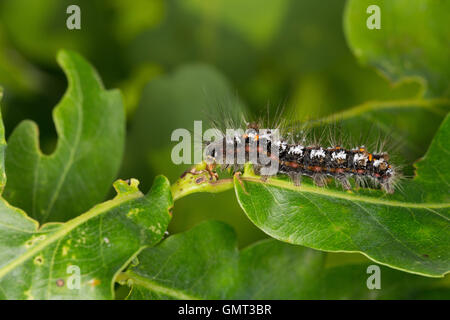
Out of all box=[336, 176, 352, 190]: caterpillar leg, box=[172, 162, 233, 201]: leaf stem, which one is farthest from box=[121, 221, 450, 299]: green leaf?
box=[336, 176, 352, 190]: caterpillar leg

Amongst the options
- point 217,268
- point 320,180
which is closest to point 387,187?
point 320,180

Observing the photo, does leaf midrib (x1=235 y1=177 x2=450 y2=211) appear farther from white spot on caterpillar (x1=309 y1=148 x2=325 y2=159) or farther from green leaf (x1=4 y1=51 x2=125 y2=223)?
green leaf (x1=4 y1=51 x2=125 y2=223)

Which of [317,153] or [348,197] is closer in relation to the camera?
[348,197]

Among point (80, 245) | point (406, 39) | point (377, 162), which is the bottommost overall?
point (80, 245)

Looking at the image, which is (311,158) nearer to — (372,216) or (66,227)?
(372,216)

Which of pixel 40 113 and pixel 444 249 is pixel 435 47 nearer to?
pixel 444 249

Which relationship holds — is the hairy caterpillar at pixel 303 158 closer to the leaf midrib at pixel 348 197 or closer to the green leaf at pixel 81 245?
the leaf midrib at pixel 348 197

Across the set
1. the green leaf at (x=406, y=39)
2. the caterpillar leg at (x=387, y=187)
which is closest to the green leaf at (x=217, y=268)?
the caterpillar leg at (x=387, y=187)
